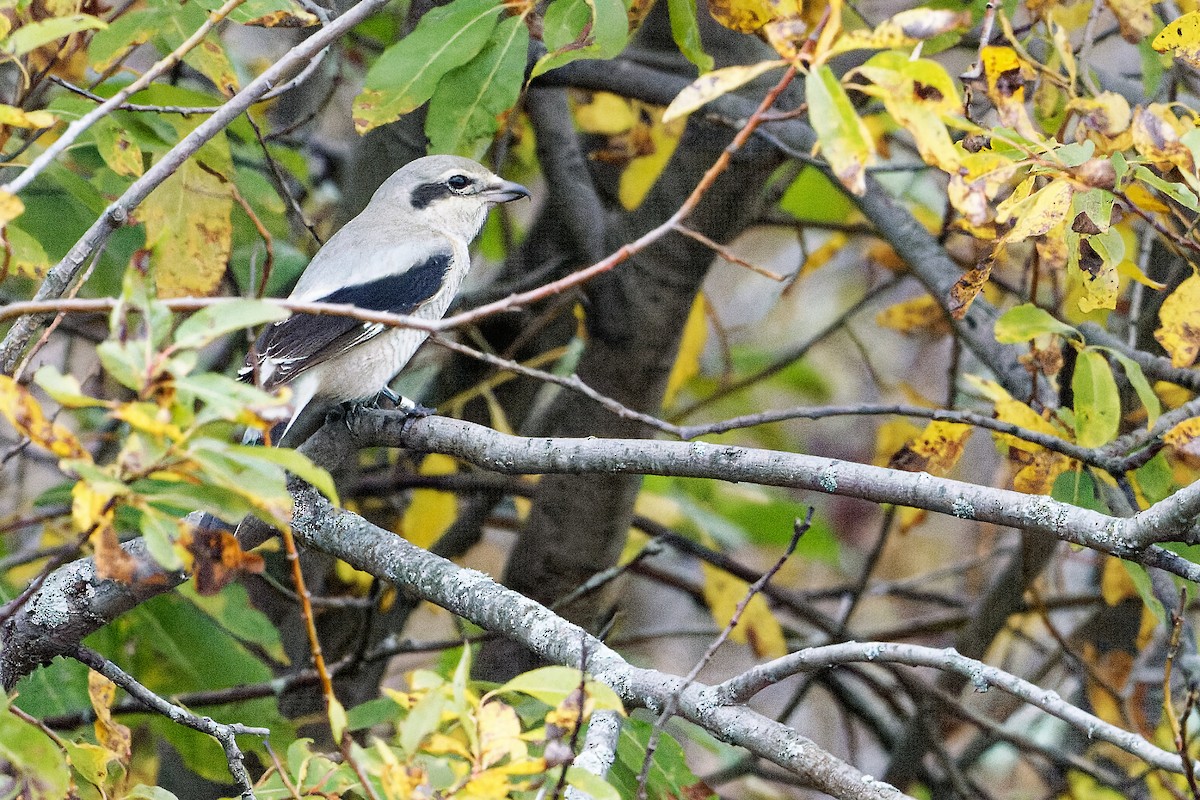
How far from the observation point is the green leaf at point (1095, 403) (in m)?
2.62

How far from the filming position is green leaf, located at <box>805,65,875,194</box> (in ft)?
5.48

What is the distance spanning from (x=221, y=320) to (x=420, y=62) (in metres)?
1.48

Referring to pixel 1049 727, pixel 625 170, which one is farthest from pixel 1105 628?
pixel 625 170

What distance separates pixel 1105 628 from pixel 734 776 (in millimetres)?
1661

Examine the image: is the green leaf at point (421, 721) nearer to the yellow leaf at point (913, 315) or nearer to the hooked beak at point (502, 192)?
the hooked beak at point (502, 192)

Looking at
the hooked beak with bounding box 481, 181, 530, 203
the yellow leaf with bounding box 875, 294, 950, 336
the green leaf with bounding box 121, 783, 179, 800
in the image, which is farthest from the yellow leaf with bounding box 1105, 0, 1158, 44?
the green leaf with bounding box 121, 783, 179, 800

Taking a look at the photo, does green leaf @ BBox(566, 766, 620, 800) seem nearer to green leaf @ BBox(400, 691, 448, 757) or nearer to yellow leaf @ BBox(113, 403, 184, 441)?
green leaf @ BBox(400, 691, 448, 757)

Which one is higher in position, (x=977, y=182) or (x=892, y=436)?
(x=977, y=182)

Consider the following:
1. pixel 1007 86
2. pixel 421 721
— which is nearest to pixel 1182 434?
pixel 1007 86

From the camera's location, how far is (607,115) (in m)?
4.26

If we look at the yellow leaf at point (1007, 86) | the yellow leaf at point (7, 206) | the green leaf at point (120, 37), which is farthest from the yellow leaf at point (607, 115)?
the yellow leaf at point (7, 206)

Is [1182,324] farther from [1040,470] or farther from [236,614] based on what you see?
[236,614]

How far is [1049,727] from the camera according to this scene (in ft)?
18.5

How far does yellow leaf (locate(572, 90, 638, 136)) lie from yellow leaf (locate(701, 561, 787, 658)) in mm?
1642
